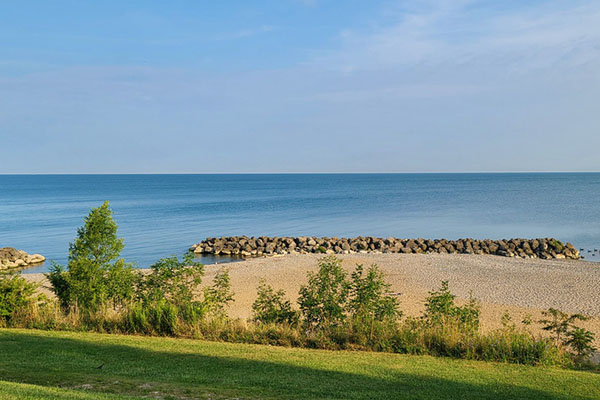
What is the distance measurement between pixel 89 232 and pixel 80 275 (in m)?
1.16

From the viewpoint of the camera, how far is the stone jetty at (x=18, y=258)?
107 feet

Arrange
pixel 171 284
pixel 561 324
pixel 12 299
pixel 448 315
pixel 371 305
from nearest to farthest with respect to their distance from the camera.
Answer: pixel 561 324
pixel 448 315
pixel 371 305
pixel 12 299
pixel 171 284

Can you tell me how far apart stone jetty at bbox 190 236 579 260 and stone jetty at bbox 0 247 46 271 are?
10.0m

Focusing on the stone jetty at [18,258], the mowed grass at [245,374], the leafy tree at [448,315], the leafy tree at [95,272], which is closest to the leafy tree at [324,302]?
the mowed grass at [245,374]

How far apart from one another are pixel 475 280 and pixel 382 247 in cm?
1477

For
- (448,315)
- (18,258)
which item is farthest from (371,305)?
(18,258)

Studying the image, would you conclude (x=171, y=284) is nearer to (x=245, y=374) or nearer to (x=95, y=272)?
(x=95, y=272)

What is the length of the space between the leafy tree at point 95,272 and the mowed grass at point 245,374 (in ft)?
7.55

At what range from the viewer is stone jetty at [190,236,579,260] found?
124 feet

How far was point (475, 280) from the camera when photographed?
24078 mm

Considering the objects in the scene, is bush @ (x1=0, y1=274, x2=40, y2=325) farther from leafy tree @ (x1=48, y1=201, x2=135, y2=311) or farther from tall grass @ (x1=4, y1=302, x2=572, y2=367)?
leafy tree @ (x1=48, y1=201, x2=135, y2=311)

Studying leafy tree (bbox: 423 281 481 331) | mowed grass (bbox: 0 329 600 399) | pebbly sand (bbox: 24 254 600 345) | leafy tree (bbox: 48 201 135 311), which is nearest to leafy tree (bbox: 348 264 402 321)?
leafy tree (bbox: 423 281 481 331)

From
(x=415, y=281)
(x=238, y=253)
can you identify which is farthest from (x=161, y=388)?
(x=238, y=253)

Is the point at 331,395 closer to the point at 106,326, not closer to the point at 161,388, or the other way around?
the point at 161,388
